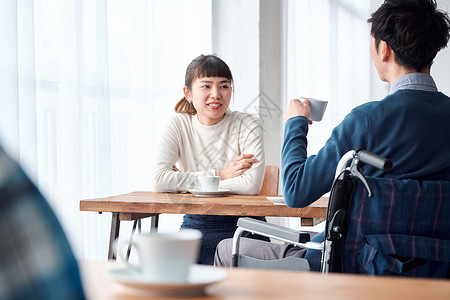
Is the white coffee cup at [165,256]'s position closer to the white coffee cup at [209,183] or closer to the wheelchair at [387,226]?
the wheelchair at [387,226]

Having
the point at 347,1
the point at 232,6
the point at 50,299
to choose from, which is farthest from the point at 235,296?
the point at 347,1

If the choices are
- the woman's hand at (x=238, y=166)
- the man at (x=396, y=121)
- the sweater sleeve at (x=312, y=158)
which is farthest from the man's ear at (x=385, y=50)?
the woman's hand at (x=238, y=166)

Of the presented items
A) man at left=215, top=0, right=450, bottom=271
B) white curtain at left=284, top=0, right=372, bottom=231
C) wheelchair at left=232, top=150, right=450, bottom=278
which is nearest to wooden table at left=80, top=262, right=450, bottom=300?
wheelchair at left=232, top=150, right=450, bottom=278

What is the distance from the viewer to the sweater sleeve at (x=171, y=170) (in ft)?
8.10

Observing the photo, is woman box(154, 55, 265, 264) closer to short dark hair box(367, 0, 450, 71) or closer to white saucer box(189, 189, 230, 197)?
white saucer box(189, 189, 230, 197)

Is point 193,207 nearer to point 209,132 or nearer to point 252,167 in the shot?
point 252,167

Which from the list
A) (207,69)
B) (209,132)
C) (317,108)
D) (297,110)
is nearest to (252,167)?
(209,132)

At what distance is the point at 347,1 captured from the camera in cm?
666

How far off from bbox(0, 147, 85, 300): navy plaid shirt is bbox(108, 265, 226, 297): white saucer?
0.21 meters

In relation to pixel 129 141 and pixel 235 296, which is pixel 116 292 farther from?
pixel 129 141

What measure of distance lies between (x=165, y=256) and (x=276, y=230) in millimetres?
967

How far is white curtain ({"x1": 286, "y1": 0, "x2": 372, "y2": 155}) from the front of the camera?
5.30 metres

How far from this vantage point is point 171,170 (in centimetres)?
259

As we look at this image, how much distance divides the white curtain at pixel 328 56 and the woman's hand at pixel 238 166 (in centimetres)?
255
